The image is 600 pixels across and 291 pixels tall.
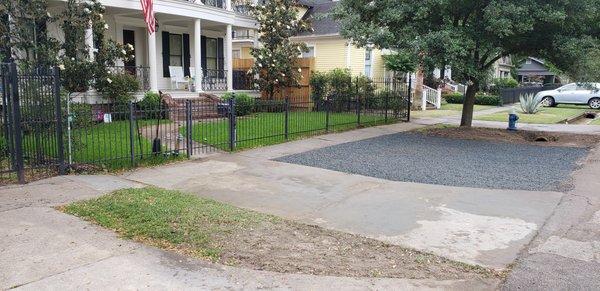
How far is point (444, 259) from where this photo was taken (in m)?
5.08

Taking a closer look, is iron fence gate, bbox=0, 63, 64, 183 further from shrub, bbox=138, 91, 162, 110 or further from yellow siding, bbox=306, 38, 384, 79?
yellow siding, bbox=306, 38, 384, 79

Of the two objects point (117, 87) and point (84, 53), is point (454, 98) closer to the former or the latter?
point (117, 87)

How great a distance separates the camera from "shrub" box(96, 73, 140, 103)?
50.6 ft

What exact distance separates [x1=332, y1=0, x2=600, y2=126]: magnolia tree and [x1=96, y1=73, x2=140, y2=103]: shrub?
734 centimetres

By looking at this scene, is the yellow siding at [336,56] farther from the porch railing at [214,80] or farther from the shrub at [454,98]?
the shrub at [454,98]

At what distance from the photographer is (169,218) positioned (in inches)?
235

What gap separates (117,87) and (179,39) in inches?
244

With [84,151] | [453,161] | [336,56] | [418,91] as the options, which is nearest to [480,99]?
[418,91]

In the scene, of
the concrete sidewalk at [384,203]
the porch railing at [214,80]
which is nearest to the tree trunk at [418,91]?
the porch railing at [214,80]

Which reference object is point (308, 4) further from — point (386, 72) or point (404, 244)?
point (404, 244)

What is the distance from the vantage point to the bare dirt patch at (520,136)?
1434cm

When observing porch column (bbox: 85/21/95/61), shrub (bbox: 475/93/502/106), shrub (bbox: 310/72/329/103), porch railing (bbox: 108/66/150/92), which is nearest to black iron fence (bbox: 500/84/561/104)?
shrub (bbox: 475/93/502/106)

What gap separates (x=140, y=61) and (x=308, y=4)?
1200cm

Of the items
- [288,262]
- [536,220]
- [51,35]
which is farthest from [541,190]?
[51,35]
